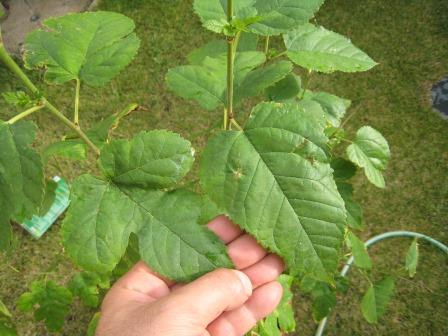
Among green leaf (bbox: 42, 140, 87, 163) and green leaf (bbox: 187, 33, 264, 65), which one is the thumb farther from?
green leaf (bbox: 187, 33, 264, 65)

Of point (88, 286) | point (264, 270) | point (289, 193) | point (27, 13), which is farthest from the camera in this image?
point (27, 13)

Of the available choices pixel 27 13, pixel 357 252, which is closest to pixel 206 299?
pixel 357 252

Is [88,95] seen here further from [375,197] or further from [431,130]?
[431,130]

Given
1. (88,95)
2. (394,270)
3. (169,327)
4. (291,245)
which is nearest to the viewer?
(291,245)

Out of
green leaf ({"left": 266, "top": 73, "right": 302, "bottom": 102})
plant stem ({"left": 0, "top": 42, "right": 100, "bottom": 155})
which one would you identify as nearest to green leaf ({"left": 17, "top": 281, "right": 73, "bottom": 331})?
plant stem ({"left": 0, "top": 42, "right": 100, "bottom": 155})

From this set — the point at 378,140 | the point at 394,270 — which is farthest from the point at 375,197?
the point at 378,140

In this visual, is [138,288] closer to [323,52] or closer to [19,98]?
[19,98]

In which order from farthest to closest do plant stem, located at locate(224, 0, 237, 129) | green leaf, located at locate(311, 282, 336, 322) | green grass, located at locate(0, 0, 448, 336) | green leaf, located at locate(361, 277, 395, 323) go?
green grass, located at locate(0, 0, 448, 336), green leaf, located at locate(361, 277, 395, 323), green leaf, located at locate(311, 282, 336, 322), plant stem, located at locate(224, 0, 237, 129)
